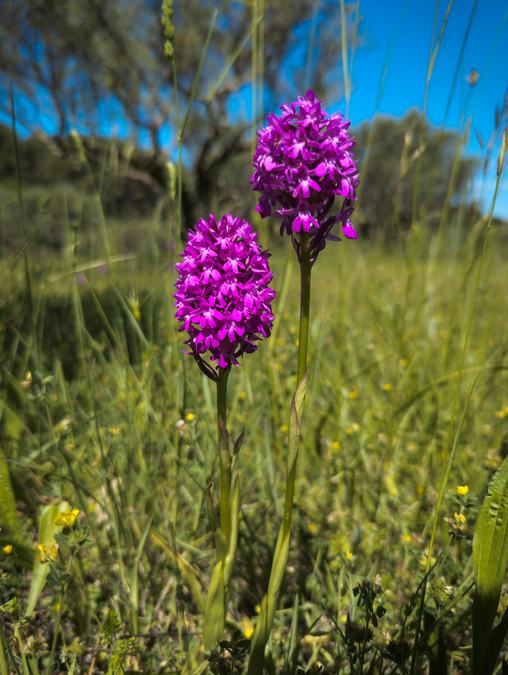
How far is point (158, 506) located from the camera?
1583mm

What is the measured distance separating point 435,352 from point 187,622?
1.97 metres

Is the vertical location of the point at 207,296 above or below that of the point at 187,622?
above

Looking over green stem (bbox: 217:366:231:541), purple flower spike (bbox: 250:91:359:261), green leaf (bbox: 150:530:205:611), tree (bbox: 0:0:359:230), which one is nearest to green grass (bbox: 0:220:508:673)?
green leaf (bbox: 150:530:205:611)

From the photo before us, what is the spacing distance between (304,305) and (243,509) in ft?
3.40

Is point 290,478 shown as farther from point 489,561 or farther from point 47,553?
point 47,553

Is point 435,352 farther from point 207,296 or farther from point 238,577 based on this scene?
point 207,296

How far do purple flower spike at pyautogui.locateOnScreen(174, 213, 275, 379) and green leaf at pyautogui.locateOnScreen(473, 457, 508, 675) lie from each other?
539mm

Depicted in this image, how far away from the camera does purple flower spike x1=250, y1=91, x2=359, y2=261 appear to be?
2.73 ft

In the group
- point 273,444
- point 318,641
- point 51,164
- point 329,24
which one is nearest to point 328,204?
point 318,641

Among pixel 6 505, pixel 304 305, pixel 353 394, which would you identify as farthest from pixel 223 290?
pixel 353 394

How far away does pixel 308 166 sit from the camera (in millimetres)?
848

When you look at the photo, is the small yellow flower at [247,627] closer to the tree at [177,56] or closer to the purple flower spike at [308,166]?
the purple flower spike at [308,166]

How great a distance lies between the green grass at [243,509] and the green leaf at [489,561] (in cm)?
8

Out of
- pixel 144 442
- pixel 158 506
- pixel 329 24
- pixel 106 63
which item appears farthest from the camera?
pixel 329 24
